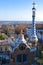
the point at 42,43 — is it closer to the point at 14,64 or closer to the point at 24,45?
the point at 24,45

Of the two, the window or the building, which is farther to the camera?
the window

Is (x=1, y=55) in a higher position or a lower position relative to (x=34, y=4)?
lower

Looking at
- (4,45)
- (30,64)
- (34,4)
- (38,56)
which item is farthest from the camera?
(4,45)

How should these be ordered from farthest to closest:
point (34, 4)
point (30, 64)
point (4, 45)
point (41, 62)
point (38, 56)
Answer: point (4, 45), point (34, 4), point (30, 64), point (38, 56), point (41, 62)

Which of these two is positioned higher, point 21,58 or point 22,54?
point 22,54

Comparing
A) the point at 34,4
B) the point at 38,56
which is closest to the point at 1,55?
the point at 38,56

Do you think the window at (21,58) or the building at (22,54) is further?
the window at (21,58)

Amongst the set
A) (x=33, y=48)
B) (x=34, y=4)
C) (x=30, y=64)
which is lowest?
(x=30, y=64)

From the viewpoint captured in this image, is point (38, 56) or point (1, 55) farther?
point (1, 55)

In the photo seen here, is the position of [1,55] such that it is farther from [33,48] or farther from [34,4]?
[34,4]
